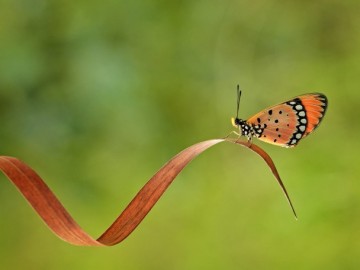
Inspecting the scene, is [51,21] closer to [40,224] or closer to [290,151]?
[40,224]

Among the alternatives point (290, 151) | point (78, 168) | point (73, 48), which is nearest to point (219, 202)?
point (290, 151)

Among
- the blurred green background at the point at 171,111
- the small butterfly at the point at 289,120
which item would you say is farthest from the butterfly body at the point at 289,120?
the blurred green background at the point at 171,111

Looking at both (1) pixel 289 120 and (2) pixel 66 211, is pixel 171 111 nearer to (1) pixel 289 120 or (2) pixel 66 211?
(1) pixel 289 120

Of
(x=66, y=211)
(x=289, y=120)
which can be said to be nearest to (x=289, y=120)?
(x=289, y=120)

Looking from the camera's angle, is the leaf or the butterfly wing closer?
the leaf

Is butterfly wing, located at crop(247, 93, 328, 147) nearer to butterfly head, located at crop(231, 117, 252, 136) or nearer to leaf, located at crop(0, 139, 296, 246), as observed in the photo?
butterfly head, located at crop(231, 117, 252, 136)

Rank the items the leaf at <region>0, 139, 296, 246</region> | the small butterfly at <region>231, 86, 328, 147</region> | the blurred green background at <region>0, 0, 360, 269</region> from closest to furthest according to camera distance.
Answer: the leaf at <region>0, 139, 296, 246</region>, the small butterfly at <region>231, 86, 328, 147</region>, the blurred green background at <region>0, 0, 360, 269</region>

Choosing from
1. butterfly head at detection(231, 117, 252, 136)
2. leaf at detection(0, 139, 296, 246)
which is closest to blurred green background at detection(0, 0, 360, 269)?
butterfly head at detection(231, 117, 252, 136)
